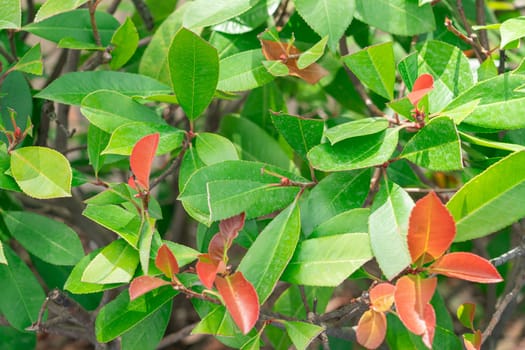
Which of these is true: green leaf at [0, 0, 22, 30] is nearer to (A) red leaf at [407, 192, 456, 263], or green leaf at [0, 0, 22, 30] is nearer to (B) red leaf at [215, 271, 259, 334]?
(B) red leaf at [215, 271, 259, 334]

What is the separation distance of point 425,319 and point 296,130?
0.30m

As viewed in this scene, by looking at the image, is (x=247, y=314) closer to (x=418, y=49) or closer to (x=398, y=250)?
(x=398, y=250)

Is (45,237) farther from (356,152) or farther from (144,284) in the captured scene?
(356,152)

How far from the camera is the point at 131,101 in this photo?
0.93m

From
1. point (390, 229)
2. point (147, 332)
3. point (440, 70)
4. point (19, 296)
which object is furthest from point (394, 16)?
point (19, 296)

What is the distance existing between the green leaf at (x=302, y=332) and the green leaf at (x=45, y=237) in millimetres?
319

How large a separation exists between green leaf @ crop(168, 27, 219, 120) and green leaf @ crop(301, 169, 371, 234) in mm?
181

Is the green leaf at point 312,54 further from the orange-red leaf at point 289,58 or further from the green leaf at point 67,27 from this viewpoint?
the green leaf at point 67,27

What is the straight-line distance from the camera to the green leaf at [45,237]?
98 centimetres

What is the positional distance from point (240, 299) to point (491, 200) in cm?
28

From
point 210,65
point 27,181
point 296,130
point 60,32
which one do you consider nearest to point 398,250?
point 296,130

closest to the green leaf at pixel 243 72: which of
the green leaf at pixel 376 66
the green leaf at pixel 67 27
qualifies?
the green leaf at pixel 376 66

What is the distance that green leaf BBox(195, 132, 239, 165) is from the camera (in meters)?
0.89

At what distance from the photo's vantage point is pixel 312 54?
843 mm
